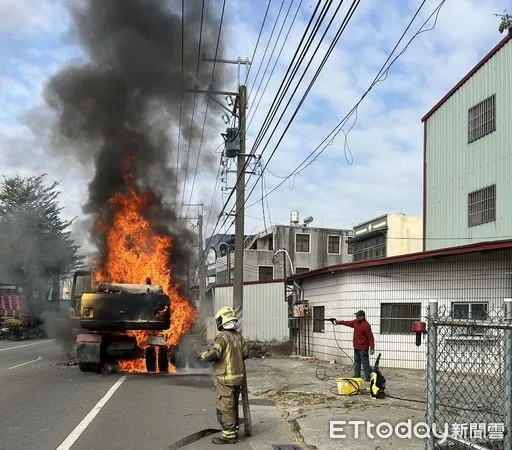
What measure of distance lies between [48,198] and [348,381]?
111 ft

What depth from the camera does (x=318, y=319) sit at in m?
16.3

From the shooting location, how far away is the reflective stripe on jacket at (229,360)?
20.6 feet

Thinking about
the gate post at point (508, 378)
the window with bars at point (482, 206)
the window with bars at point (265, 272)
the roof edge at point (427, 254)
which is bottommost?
the gate post at point (508, 378)

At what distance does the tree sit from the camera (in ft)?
117

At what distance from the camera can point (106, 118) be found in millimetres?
15719

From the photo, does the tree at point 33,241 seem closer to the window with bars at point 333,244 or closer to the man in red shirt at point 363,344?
the window with bars at point 333,244

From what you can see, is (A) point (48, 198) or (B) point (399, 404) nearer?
(B) point (399, 404)

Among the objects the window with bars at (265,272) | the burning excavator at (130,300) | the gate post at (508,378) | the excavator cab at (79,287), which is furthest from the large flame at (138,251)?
the window with bars at (265,272)

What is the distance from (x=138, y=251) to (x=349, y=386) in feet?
27.5

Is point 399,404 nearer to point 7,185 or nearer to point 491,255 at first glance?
point 491,255

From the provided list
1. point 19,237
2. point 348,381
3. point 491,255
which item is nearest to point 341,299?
point 491,255

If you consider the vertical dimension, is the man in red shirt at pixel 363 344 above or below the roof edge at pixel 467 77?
below

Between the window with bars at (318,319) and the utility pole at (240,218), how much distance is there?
2350mm

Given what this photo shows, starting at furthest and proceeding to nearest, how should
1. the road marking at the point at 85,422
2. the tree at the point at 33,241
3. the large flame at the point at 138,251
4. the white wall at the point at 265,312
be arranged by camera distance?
1. the tree at the point at 33,241
2. the white wall at the point at 265,312
3. the large flame at the point at 138,251
4. the road marking at the point at 85,422
